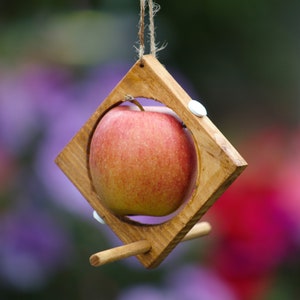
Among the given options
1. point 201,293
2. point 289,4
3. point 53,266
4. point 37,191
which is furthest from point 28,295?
point 289,4

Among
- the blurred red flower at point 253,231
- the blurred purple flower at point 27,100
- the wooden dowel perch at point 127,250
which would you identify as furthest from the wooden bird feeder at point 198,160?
the blurred purple flower at point 27,100

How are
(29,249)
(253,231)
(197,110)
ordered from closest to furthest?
1. (197,110)
2. (253,231)
3. (29,249)

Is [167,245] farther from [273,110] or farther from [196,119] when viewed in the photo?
[273,110]

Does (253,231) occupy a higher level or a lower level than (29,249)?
higher

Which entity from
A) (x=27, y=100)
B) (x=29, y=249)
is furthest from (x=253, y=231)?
(x=27, y=100)

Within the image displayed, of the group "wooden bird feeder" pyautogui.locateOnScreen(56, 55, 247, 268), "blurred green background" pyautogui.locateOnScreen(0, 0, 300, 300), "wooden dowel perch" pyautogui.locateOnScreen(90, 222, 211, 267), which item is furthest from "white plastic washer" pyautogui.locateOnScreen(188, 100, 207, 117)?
"blurred green background" pyautogui.locateOnScreen(0, 0, 300, 300)

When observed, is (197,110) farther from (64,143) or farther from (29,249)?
(29,249)

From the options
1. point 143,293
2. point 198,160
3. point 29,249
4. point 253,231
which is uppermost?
point 198,160

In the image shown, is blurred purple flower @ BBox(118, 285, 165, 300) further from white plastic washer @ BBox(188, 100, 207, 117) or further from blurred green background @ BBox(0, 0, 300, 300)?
white plastic washer @ BBox(188, 100, 207, 117)
